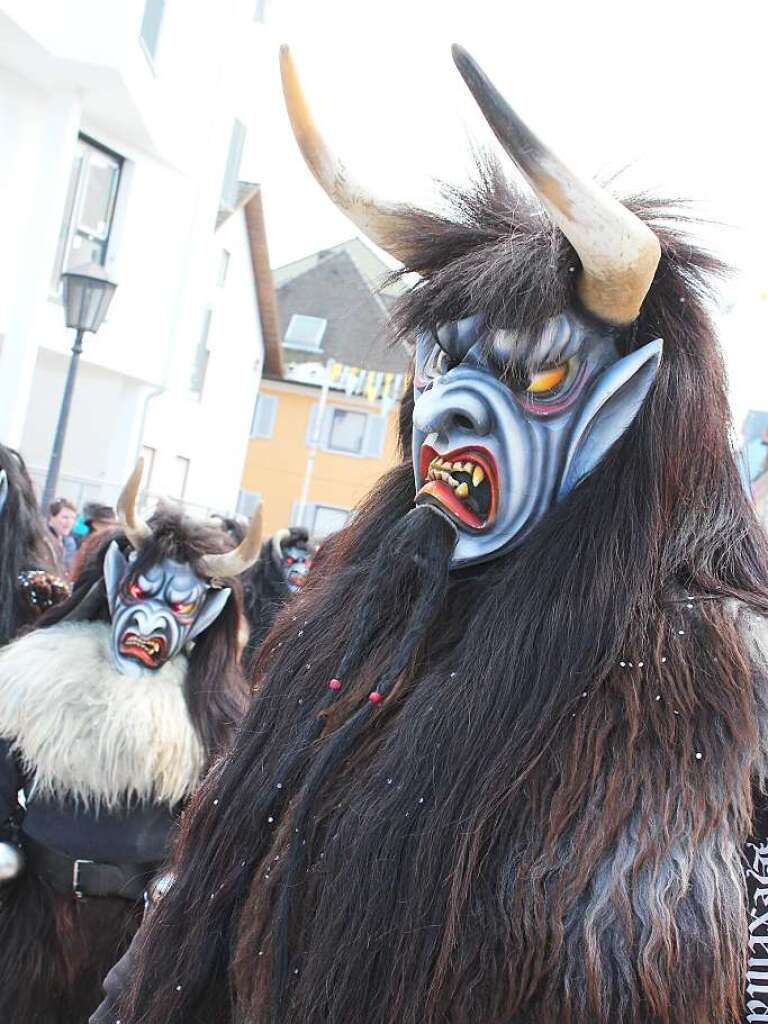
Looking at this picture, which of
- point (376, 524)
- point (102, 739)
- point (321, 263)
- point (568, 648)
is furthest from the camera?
point (321, 263)

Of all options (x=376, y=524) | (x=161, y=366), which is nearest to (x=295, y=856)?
(x=376, y=524)

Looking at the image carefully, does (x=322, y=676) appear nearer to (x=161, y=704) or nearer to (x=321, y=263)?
(x=161, y=704)

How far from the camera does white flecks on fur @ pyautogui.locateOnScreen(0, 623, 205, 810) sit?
4020 millimetres

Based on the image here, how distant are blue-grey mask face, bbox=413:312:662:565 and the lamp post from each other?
22.4ft

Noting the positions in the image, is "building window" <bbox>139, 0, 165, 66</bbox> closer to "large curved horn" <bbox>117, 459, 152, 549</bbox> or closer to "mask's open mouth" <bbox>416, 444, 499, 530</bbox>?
"large curved horn" <bbox>117, 459, 152, 549</bbox>

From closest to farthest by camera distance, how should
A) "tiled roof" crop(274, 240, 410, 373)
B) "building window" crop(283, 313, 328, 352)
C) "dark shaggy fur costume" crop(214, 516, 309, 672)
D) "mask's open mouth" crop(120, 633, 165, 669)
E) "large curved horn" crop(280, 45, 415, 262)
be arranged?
"large curved horn" crop(280, 45, 415, 262) → "mask's open mouth" crop(120, 633, 165, 669) → "dark shaggy fur costume" crop(214, 516, 309, 672) → "tiled roof" crop(274, 240, 410, 373) → "building window" crop(283, 313, 328, 352)

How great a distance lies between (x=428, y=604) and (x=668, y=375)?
0.49 m

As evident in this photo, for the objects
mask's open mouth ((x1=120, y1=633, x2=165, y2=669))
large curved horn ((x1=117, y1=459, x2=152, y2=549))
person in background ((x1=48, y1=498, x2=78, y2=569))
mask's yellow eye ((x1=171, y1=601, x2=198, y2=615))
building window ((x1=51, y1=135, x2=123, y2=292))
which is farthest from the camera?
building window ((x1=51, y1=135, x2=123, y2=292))

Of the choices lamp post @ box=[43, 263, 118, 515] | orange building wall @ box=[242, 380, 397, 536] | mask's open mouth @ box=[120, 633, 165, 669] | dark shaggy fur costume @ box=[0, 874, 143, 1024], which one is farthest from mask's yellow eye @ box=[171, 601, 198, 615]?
orange building wall @ box=[242, 380, 397, 536]

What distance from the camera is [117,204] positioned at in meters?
14.9

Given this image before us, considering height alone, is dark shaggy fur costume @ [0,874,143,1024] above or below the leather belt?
below

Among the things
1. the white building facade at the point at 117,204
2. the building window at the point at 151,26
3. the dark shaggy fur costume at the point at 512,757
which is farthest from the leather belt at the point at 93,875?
the building window at the point at 151,26

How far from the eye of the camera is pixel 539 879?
170cm

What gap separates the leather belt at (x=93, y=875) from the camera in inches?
160
